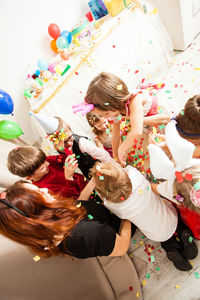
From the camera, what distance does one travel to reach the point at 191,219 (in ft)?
4.20

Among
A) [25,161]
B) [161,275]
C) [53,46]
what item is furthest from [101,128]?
[53,46]

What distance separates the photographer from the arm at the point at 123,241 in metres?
1.13

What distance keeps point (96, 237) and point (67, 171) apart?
0.56m

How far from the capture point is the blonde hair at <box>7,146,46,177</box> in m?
1.33

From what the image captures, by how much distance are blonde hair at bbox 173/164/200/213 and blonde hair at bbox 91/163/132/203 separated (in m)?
0.25

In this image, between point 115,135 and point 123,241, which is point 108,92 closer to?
point 115,135

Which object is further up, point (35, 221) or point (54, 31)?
point (54, 31)

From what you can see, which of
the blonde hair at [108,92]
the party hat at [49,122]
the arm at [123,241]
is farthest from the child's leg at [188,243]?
the party hat at [49,122]

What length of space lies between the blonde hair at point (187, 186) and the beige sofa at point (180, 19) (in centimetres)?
239

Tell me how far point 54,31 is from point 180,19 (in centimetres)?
167

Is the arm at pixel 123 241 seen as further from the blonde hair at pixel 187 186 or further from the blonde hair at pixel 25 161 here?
the blonde hair at pixel 25 161

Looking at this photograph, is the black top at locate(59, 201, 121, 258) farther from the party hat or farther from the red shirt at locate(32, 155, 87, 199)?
the party hat

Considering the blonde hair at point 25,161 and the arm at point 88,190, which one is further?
the arm at point 88,190

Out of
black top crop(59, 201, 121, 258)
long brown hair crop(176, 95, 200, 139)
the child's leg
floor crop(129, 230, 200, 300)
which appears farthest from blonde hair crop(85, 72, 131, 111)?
floor crop(129, 230, 200, 300)
